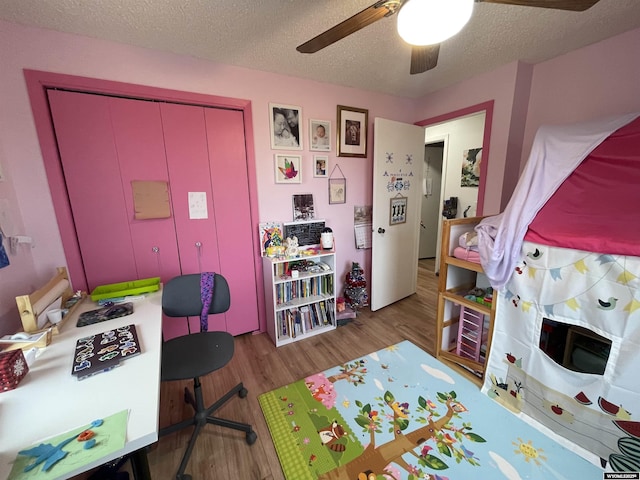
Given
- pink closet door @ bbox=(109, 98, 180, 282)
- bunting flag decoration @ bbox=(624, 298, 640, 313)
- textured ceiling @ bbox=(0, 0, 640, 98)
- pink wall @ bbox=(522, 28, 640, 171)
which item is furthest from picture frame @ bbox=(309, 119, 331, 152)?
bunting flag decoration @ bbox=(624, 298, 640, 313)

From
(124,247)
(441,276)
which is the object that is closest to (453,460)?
(441,276)

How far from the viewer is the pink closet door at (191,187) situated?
194cm

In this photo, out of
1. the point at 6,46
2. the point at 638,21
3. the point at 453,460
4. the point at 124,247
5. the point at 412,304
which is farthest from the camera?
the point at 412,304

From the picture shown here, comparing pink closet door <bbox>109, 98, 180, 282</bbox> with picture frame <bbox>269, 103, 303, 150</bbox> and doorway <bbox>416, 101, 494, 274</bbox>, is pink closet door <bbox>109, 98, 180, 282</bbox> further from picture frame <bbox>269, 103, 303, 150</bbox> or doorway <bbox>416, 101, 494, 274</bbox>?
doorway <bbox>416, 101, 494, 274</bbox>

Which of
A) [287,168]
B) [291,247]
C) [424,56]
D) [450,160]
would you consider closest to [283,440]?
[291,247]

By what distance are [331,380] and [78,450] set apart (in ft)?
4.84

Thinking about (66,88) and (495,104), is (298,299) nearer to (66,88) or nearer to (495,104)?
(66,88)

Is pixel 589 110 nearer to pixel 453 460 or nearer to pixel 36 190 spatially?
pixel 453 460

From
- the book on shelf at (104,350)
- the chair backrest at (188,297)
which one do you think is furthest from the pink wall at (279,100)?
the chair backrest at (188,297)

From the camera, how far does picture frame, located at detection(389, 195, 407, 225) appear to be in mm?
2781

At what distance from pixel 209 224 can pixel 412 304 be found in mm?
2404

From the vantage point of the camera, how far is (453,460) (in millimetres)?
1310

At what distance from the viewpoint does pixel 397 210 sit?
284 cm

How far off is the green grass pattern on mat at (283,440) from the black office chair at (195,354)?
5.3 inches
